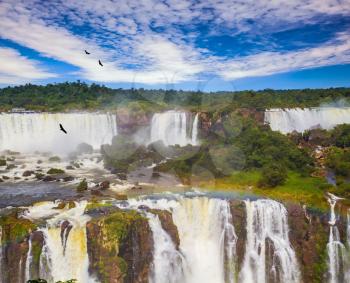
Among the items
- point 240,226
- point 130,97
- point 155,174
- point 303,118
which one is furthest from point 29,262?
point 130,97

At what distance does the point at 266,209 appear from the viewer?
2042 cm

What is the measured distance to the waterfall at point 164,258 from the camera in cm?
1889

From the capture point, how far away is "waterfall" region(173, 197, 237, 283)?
65.1 feet

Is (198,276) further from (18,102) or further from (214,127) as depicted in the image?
(18,102)

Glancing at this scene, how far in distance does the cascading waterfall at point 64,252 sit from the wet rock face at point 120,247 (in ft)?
1.16

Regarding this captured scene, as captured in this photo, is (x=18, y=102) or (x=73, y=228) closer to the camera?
(x=73, y=228)

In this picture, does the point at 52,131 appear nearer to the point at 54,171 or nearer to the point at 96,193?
the point at 54,171

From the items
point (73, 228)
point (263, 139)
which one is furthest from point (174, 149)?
point (73, 228)

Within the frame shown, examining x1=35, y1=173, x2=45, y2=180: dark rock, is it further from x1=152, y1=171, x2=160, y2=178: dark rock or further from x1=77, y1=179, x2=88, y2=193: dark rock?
x1=152, y1=171, x2=160, y2=178: dark rock

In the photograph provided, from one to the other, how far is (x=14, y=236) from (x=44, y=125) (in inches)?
934

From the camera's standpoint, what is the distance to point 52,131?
39.2m

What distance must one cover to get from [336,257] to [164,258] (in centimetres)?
906

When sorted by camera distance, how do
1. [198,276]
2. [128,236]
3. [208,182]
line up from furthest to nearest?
[208,182] → [198,276] → [128,236]

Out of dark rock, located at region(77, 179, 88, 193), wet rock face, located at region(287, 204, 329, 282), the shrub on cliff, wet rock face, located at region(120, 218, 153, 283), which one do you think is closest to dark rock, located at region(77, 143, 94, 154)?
dark rock, located at region(77, 179, 88, 193)
